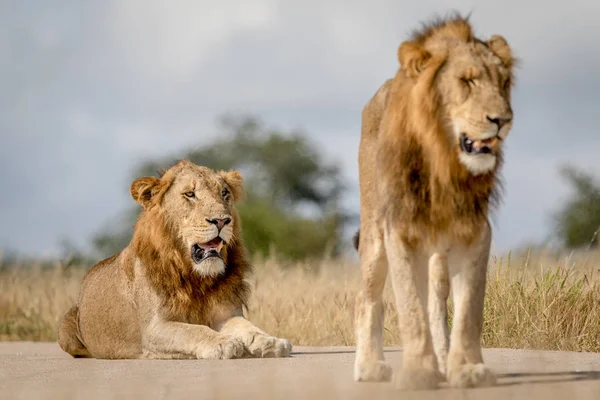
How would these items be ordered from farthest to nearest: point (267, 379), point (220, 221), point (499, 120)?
point (220, 221)
point (267, 379)
point (499, 120)

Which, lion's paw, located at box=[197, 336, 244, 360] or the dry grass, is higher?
the dry grass

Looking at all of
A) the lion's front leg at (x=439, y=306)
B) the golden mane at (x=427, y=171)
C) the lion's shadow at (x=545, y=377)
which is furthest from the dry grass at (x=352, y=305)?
the golden mane at (x=427, y=171)

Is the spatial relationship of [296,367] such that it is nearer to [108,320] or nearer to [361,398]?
[361,398]

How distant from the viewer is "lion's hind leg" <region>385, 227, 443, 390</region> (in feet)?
15.1

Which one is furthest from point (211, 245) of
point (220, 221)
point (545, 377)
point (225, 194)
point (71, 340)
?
point (545, 377)

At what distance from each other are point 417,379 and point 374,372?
1.52 ft

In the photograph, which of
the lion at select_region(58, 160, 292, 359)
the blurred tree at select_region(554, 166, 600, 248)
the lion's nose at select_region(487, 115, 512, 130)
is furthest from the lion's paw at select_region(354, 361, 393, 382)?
the blurred tree at select_region(554, 166, 600, 248)

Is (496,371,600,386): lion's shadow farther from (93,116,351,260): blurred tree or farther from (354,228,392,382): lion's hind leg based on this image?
(93,116,351,260): blurred tree

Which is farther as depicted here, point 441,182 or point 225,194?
point 225,194

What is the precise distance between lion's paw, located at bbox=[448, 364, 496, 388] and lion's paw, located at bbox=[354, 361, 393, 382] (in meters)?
0.42

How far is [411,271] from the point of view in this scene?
4754 millimetres

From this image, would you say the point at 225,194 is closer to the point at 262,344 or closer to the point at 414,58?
the point at 262,344

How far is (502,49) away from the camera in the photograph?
4.95 m

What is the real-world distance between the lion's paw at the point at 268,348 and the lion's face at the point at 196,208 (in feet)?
2.46
